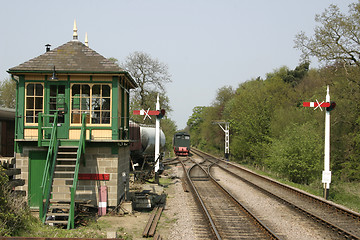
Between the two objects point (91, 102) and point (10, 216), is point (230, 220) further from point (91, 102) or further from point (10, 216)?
point (10, 216)

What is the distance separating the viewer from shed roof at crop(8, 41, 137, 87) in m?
11.3

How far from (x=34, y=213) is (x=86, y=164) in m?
2.21

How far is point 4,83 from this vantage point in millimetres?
52281

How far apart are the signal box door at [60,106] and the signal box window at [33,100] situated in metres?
0.30

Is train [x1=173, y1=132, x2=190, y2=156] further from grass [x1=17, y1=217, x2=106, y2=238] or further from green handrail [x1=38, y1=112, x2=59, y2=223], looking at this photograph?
grass [x1=17, y1=217, x2=106, y2=238]

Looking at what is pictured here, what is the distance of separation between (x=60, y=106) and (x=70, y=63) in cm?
153

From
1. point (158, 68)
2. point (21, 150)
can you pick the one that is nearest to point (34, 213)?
point (21, 150)

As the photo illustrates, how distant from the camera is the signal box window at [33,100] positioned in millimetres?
11578

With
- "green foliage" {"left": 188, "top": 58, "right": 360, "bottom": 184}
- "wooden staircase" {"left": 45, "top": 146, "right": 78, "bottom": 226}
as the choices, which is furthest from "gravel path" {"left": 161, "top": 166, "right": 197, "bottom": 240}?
"green foliage" {"left": 188, "top": 58, "right": 360, "bottom": 184}

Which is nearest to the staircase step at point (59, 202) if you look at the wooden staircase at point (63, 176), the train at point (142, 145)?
the wooden staircase at point (63, 176)

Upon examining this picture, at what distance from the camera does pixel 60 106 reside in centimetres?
1150

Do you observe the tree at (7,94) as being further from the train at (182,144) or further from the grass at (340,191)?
the grass at (340,191)

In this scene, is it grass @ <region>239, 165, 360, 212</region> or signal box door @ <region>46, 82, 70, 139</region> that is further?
grass @ <region>239, 165, 360, 212</region>

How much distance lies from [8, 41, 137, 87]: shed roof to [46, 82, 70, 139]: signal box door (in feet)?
2.02
